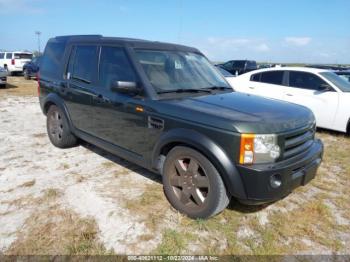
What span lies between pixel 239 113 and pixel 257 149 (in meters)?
0.44

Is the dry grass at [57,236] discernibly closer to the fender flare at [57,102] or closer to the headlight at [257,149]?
the headlight at [257,149]

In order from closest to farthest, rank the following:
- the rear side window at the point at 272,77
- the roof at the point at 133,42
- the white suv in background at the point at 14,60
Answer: the roof at the point at 133,42
the rear side window at the point at 272,77
the white suv in background at the point at 14,60

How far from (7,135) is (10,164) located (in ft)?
6.47

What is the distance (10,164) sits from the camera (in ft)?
15.2

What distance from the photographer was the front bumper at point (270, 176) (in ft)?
8.68

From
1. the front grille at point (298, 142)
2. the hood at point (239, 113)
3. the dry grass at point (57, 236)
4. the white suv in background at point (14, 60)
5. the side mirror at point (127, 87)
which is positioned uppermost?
the white suv in background at point (14, 60)

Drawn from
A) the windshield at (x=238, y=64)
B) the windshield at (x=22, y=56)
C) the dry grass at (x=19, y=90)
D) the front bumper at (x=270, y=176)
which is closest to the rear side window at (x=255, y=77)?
the front bumper at (x=270, y=176)

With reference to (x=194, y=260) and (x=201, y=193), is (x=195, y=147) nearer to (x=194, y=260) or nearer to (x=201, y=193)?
(x=201, y=193)

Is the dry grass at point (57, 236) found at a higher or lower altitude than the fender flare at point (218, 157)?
lower

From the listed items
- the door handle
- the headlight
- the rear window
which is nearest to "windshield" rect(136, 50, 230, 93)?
the door handle

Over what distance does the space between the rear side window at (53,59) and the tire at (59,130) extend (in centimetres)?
63

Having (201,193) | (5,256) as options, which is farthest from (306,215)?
(5,256)

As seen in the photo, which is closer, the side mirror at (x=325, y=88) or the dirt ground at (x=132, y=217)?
the dirt ground at (x=132, y=217)

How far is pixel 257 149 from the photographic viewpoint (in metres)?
2.67
